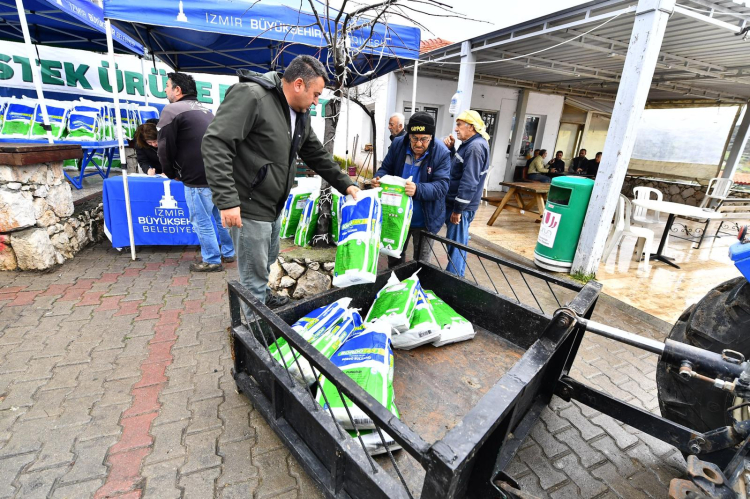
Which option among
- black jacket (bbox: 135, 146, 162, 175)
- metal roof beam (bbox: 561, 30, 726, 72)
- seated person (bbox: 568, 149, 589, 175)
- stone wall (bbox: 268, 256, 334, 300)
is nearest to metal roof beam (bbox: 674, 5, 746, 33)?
metal roof beam (bbox: 561, 30, 726, 72)

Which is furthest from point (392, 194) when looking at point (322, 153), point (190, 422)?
point (190, 422)

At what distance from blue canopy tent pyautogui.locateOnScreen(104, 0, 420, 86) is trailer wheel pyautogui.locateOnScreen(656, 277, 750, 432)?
295cm

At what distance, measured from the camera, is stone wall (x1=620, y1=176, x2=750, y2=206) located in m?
9.83

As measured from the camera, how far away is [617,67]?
7.86 meters

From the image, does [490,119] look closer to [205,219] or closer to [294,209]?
[294,209]

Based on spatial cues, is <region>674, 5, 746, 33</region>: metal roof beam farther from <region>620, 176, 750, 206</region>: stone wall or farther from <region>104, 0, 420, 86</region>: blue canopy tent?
<region>620, 176, 750, 206</region>: stone wall

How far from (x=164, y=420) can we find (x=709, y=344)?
2.89 meters

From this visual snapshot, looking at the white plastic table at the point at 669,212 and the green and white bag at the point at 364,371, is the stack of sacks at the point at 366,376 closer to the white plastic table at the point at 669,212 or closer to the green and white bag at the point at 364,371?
the green and white bag at the point at 364,371

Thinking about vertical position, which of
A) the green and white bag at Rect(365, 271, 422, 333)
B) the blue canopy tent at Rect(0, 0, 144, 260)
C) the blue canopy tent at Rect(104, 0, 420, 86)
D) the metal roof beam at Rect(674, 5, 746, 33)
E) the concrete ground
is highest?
the metal roof beam at Rect(674, 5, 746, 33)

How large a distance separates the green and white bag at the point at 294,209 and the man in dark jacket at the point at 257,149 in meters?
0.62

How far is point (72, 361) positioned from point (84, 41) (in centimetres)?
765

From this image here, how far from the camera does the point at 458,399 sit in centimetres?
208

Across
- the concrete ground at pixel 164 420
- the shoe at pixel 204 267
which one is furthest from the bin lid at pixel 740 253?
the shoe at pixel 204 267

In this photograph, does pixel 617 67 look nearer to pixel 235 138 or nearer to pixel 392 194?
pixel 392 194
